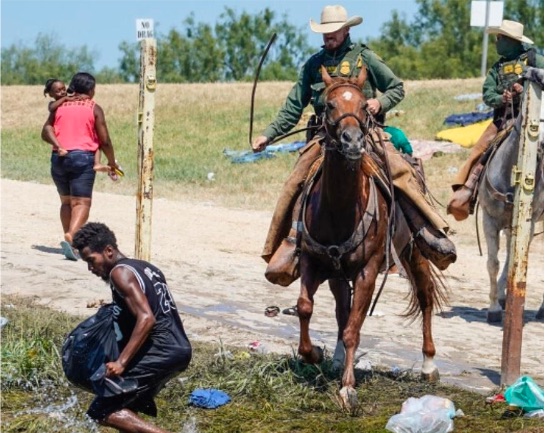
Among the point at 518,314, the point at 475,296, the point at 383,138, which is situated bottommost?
the point at 475,296

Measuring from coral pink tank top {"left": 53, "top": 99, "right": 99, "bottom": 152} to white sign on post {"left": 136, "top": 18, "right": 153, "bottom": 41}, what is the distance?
4.32 m

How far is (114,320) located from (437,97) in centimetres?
2994

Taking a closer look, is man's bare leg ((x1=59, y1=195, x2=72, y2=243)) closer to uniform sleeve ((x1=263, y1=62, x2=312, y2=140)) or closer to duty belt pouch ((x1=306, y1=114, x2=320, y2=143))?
uniform sleeve ((x1=263, y1=62, x2=312, y2=140))

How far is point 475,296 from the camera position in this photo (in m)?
15.1

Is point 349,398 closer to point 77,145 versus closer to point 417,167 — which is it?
point 417,167

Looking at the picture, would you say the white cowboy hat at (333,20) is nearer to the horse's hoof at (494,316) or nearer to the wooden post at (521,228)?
the wooden post at (521,228)

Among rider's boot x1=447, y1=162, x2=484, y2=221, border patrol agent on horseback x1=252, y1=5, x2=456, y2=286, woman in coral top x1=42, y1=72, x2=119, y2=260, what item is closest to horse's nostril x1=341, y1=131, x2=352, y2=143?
border patrol agent on horseback x1=252, y1=5, x2=456, y2=286

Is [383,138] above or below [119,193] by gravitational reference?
above

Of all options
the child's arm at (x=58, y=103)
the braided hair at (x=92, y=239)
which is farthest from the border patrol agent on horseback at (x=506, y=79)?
the braided hair at (x=92, y=239)

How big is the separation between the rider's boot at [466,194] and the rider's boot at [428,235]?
12.2ft

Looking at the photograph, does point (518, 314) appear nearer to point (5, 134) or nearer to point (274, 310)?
point (274, 310)

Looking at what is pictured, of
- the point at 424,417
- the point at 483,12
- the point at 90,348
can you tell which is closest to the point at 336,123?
the point at 424,417

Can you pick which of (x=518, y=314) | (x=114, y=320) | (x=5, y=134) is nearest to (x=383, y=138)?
(x=518, y=314)

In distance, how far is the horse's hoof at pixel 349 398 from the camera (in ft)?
28.4
